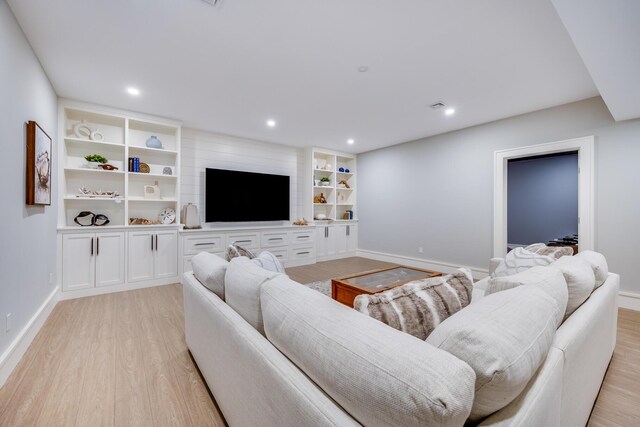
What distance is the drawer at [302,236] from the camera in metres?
5.41

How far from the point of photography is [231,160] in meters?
5.13

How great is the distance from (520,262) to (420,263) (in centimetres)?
330

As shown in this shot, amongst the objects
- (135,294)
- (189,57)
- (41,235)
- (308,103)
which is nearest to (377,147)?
(308,103)

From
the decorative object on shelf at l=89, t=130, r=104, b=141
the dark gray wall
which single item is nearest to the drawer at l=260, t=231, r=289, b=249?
the decorative object on shelf at l=89, t=130, r=104, b=141

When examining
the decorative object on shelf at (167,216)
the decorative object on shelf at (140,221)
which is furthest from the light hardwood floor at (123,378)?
the decorative object on shelf at (167,216)

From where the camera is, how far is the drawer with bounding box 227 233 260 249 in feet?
15.2

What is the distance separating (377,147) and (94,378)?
559 cm

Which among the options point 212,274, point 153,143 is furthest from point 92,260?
point 212,274

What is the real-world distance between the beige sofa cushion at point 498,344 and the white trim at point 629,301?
3608mm

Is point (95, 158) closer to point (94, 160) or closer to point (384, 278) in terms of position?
point (94, 160)

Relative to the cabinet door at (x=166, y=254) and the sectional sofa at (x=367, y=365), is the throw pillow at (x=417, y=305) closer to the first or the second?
the sectional sofa at (x=367, y=365)

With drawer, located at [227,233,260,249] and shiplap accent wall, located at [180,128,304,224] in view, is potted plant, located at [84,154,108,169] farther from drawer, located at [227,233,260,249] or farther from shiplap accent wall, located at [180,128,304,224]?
drawer, located at [227,233,260,249]

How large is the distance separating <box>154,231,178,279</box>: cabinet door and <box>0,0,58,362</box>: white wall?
1284mm

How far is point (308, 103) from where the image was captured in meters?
3.58
